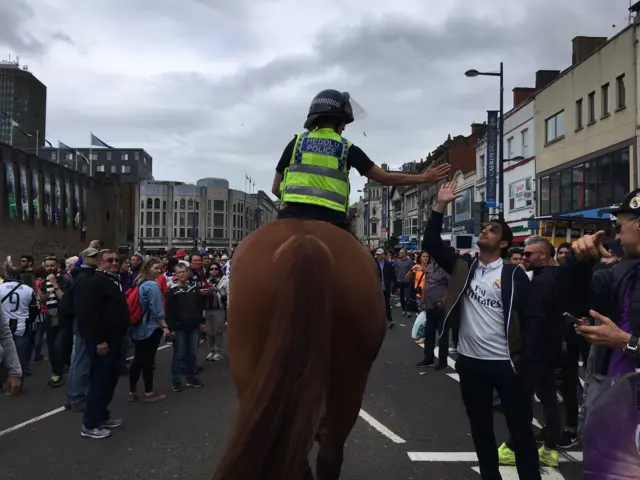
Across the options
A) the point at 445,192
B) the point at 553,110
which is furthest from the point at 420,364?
the point at 553,110

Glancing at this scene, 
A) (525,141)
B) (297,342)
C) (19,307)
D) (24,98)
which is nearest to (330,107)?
(297,342)

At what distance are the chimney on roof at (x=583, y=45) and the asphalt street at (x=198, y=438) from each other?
21624 mm

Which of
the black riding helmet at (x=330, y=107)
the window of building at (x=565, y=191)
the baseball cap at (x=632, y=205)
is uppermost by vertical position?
the window of building at (x=565, y=191)

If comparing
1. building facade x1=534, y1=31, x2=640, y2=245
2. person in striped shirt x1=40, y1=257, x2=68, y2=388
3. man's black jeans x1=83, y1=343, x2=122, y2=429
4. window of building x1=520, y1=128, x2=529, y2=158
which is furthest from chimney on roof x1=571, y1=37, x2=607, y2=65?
man's black jeans x1=83, y1=343, x2=122, y2=429

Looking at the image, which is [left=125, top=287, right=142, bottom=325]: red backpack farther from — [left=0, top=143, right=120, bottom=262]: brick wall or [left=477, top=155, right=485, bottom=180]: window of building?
[left=477, top=155, right=485, bottom=180]: window of building

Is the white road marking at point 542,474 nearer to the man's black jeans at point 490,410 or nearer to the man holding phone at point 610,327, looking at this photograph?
the man's black jeans at point 490,410

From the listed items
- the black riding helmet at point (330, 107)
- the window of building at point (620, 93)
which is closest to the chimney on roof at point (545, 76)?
the window of building at point (620, 93)

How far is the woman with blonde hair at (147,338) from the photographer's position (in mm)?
7125

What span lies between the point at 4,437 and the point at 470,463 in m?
4.74

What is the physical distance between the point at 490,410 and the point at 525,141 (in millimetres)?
26305

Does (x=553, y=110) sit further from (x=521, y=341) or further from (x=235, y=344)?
(x=235, y=344)

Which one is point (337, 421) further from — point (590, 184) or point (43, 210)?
point (43, 210)

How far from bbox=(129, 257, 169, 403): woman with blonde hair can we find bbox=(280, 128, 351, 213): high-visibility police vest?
4.96 metres

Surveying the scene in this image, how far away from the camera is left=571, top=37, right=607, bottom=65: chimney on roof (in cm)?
2391
